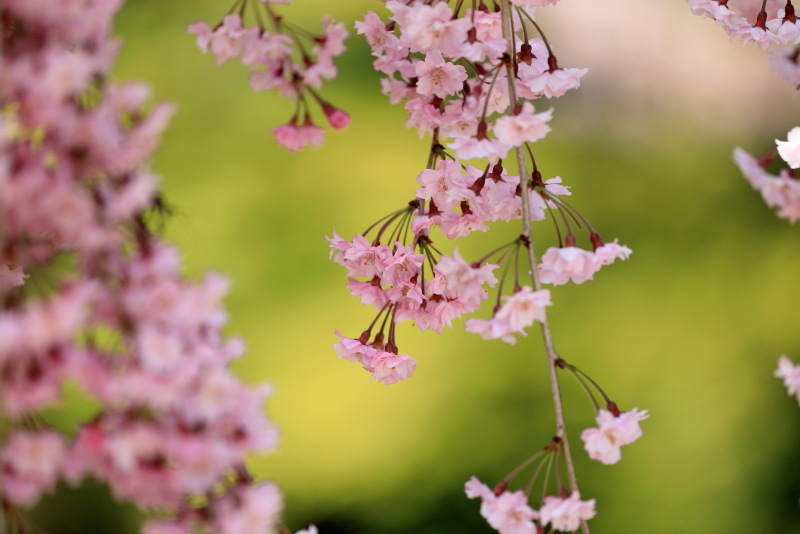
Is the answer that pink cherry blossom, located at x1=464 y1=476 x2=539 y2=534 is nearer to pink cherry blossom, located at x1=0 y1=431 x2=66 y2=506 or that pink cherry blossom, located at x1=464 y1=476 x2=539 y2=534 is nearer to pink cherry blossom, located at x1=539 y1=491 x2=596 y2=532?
pink cherry blossom, located at x1=539 y1=491 x2=596 y2=532

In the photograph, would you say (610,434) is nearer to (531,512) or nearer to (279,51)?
(531,512)

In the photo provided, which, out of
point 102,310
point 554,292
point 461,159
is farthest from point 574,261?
point 554,292

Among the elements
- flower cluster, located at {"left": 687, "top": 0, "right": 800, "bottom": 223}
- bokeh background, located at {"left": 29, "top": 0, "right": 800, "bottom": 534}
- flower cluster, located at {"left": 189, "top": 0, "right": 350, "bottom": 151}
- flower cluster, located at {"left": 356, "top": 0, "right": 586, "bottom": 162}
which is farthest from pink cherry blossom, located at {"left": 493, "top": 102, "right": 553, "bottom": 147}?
bokeh background, located at {"left": 29, "top": 0, "right": 800, "bottom": 534}

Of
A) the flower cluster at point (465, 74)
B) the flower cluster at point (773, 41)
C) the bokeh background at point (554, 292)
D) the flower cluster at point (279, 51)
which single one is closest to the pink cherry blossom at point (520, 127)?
the flower cluster at point (465, 74)

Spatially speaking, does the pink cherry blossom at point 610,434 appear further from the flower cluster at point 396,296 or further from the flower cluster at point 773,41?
the flower cluster at point 773,41

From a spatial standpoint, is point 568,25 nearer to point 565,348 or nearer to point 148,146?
point 565,348
